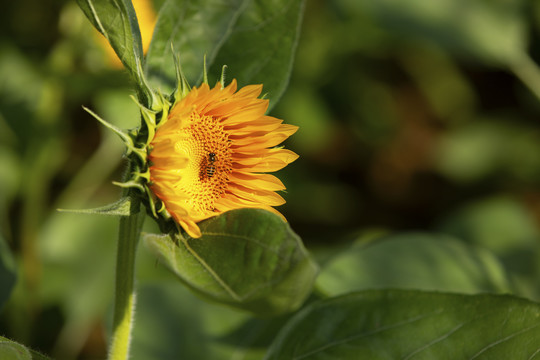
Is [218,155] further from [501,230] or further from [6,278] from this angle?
[501,230]

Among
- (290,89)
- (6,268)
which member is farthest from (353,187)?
(6,268)

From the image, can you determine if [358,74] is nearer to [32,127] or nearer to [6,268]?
[32,127]

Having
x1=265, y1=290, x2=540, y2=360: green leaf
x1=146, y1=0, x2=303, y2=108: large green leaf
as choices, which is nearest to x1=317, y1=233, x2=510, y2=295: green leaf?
x1=265, y1=290, x2=540, y2=360: green leaf

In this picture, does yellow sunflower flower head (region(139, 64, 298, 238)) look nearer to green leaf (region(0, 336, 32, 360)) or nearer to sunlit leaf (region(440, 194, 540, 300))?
green leaf (region(0, 336, 32, 360))

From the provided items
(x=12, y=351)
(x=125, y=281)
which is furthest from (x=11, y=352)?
(x=125, y=281)

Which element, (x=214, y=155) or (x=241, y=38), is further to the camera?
(x=241, y=38)

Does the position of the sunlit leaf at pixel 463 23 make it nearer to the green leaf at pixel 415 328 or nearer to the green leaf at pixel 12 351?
the green leaf at pixel 415 328
